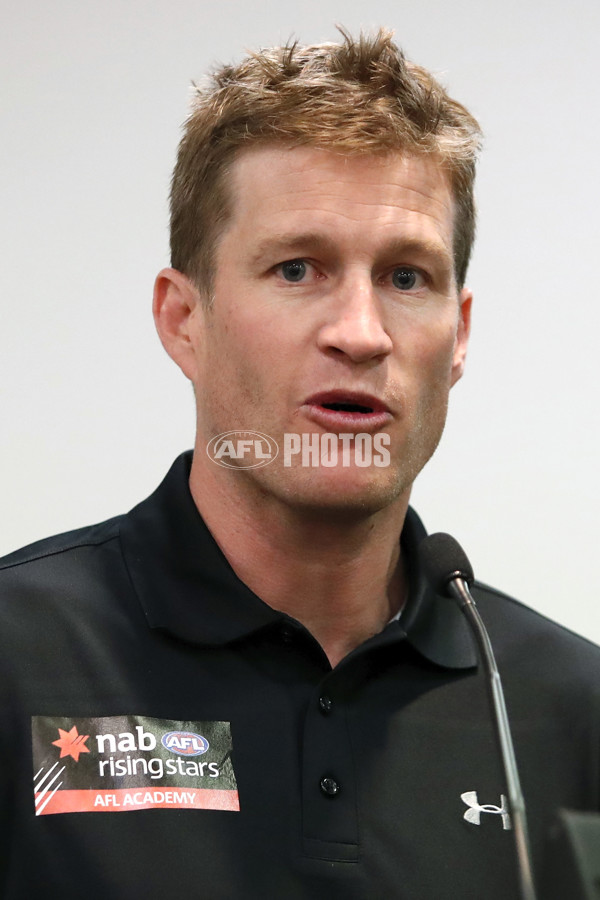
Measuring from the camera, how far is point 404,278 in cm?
173

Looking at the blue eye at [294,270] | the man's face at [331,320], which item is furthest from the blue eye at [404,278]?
the blue eye at [294,270]

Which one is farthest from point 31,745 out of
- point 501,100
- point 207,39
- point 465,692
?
point 501,100

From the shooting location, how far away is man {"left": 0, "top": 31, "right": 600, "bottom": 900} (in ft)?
4.84

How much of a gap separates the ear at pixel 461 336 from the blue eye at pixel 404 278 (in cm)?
17

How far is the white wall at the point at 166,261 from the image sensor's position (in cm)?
222

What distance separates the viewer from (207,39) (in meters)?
2.35

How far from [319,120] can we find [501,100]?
895 mm

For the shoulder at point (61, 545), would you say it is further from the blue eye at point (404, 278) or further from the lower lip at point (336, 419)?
the blue eye at point (404, 278)

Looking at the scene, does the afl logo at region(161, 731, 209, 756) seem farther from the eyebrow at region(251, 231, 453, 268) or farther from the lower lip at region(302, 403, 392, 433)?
the eyebrow at region(251, 231, 453, 268)

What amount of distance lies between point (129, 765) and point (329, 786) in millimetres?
245

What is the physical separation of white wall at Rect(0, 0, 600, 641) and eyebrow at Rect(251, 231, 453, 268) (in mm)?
638

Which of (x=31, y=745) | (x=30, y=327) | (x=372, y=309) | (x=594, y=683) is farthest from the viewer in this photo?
(x=30, y=327)

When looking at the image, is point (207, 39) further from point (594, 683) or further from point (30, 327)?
point (594, 683)

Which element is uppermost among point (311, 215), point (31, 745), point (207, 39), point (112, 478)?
point (207, 39)
